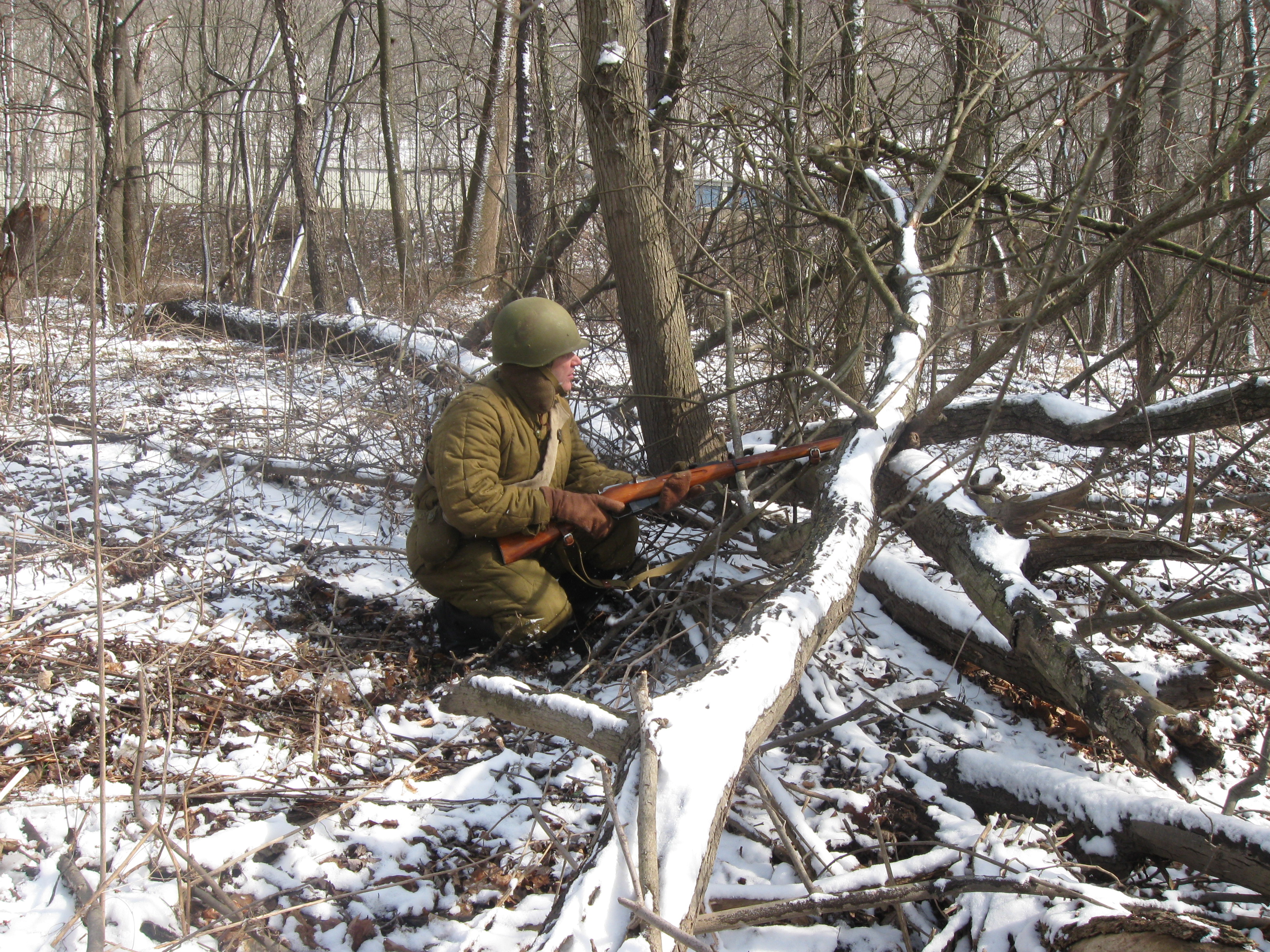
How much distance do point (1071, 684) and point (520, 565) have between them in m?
2.02

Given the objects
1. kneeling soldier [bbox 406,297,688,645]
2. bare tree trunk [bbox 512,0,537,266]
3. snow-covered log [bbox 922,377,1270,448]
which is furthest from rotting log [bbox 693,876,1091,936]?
bare tree trunk [bbox 512,0,537,266]

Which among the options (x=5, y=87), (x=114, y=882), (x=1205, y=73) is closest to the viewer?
(x=114, y=882)

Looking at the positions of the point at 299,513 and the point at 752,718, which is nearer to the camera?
the point at 752,718

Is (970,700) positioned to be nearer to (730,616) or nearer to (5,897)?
(730,616)

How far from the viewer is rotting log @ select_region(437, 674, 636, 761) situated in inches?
68.3

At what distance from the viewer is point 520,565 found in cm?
328

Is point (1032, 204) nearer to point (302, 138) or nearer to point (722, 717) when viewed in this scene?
point (722, 717)

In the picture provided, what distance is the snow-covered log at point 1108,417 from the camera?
9.71 ft

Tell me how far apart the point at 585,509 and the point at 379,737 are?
1.20 metres

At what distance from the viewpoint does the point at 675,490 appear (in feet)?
11.3

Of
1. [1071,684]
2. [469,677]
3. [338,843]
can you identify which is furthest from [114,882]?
[1071,684]

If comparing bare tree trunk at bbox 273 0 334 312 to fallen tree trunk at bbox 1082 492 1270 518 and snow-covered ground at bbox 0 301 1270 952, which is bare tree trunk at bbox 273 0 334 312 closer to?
snow-covered ground at bbox 0 301 1270 952

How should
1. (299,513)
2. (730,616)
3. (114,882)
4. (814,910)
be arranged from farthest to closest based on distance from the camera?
(299,513)
(730,616)
(114,882)
(814,910)

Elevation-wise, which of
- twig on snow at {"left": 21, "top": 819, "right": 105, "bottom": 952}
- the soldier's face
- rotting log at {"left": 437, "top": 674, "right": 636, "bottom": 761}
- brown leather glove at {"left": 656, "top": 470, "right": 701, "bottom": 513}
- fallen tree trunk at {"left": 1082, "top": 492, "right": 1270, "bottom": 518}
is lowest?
twig on snow at {"left": 21, "top": 819, "right": 105, "bottom": 952}
